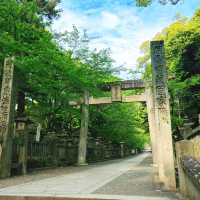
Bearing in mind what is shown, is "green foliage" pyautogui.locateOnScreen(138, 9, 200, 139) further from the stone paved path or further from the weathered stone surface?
the weathered stone surface

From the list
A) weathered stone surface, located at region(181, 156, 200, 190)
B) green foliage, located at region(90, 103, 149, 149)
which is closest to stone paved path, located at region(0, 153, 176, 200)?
weathered stone surface, located at region(181, 156, 200, 190)

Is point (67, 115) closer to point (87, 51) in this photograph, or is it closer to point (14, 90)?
point (87, 51)

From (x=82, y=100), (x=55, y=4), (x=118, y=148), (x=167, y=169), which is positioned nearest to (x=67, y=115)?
(x=82, y=100)

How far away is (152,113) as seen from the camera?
10.2 m

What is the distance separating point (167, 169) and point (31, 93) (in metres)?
11.2

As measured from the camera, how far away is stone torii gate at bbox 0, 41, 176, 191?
7316 millimetres

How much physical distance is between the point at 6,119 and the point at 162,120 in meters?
6.56

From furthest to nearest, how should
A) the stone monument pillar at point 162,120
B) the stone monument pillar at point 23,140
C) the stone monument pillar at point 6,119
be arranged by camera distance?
the stone monument pillar at point 23,140, the stone monument pillar at point 6,119, the stone monument pillar at point 162,120

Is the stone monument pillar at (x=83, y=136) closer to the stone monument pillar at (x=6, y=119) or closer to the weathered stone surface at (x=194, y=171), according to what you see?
the stone monument pillar at (x=6, y=119)

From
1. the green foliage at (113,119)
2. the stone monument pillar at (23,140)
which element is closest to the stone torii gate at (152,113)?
the stone monument pillar at (23,140)

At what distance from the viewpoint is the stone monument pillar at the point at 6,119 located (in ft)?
36.1

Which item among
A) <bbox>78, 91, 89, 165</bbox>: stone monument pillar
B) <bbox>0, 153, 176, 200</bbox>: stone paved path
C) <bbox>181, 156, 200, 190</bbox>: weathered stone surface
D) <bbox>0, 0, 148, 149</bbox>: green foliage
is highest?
<bbox>0, 0, 148, 149</bbox>: green foliage

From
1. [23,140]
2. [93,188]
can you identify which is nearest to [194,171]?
[93,188]

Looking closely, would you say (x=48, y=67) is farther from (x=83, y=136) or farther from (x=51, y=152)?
(x=83, y=136)
